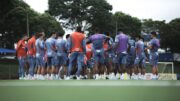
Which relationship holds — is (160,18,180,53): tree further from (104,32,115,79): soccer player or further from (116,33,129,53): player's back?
(116,33,129,53): player's back

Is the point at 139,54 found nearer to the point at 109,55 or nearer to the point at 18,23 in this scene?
the point at 109,55

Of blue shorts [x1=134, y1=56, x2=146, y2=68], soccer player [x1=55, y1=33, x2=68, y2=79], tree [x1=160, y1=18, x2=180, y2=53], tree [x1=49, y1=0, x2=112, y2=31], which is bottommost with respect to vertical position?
blue shorts [x1=134, y1=56, x2=146, y2=68]

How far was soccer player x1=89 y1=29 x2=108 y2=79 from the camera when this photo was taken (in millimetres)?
11805

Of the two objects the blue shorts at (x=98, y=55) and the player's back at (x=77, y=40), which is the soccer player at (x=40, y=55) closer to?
the blue shorts at (x=98, y=55)

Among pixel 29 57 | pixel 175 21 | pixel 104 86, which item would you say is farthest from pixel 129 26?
pixel 104 86

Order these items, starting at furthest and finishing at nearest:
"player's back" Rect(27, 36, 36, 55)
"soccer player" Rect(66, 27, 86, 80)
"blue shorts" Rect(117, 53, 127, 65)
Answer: "player's back" Rect(27, 36, 36, 55) → "blue shorts" Rect(117, 53, 127, 65) → "soccer player" Rect(66, 27, 86, 80)

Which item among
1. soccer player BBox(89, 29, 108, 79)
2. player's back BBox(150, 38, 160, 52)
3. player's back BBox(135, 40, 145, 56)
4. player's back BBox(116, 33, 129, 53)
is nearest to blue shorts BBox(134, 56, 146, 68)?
player's back BBox(135, 40, 145, 56)

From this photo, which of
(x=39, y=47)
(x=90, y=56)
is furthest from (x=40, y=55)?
(x=90, y=56)

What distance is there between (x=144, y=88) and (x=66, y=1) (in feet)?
180

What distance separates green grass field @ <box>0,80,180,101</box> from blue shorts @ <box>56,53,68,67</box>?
10116 mm

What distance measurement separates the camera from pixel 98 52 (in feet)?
39.1

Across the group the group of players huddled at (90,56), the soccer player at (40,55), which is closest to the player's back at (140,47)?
the group of players huddled at (90,56)

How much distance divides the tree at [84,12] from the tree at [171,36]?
7740mm

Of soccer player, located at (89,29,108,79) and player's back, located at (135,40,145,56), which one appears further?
player's back, located at (135,40,145,56)
